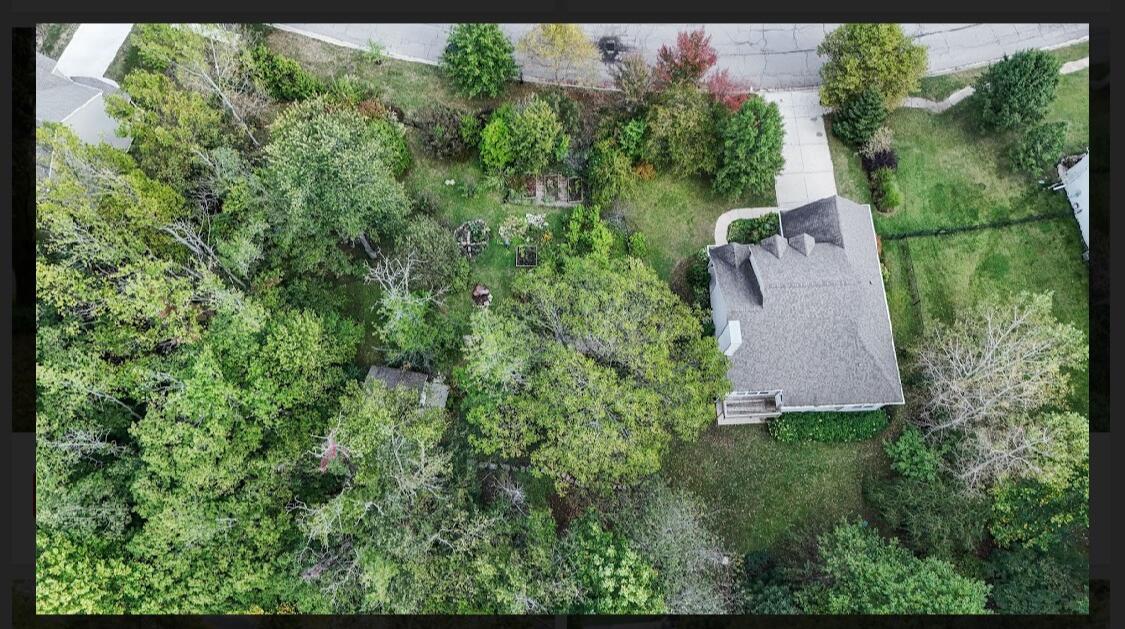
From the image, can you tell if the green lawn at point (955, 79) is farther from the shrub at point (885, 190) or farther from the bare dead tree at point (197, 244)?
the bare dead tree at point (197, 244)

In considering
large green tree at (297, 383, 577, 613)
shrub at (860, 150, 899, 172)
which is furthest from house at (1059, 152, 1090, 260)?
large green tree at (297, 383, 577, 613)

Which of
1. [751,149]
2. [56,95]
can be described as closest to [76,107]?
[56,95]

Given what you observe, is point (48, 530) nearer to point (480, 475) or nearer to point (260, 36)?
point (480, 475)

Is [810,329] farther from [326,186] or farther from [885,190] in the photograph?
[326,186]

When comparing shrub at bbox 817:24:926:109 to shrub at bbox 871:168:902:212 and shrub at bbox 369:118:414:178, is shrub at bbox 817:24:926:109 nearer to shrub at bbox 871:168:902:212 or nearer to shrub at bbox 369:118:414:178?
shrub at bbox 871:168:902:212

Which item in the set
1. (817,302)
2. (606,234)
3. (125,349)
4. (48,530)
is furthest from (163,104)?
(817,302)
